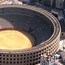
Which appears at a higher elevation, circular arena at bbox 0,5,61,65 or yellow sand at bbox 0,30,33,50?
circular arena at bbox 0,5,61,65

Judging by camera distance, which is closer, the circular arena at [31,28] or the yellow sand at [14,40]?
the circular arena at [31,28]

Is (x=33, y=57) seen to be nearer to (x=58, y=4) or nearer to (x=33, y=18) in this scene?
(x=33, y=18)

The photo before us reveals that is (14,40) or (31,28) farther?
(31,28)

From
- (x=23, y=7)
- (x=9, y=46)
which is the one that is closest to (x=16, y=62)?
(x=9, y=46)

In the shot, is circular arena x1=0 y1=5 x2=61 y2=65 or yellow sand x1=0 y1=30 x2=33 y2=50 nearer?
circular arena x1=0 y1=5 x2=61 y2=65

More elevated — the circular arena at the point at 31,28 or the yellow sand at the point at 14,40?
the circular arena at the point at 31,28
